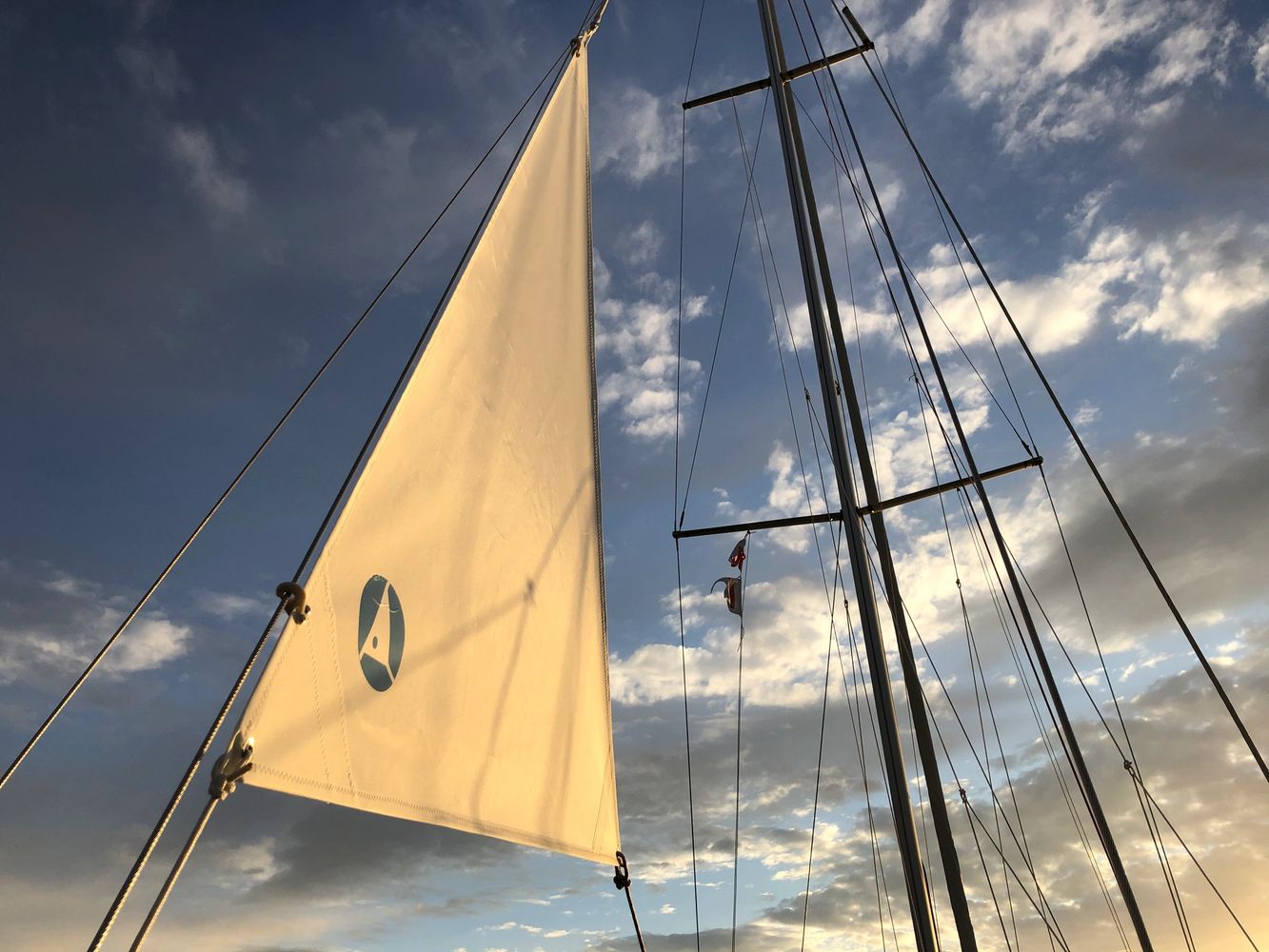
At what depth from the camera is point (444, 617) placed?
4043 millimetres

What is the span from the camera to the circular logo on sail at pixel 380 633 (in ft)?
11.0

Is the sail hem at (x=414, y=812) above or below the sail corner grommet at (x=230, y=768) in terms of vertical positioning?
above

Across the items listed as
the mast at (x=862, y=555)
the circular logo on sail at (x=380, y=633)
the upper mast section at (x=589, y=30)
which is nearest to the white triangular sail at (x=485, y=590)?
the circular logo on sail at (x=380, y=633)

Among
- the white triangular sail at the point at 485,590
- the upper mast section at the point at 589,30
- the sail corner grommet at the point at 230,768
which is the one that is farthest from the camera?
the upper mast section at the point at 589,30

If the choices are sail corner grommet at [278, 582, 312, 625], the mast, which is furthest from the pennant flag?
sail corner grommet at [278, 582, 312, 625]

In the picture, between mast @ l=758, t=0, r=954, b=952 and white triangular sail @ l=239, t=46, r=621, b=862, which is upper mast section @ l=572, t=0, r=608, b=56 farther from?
mast @ l=758, t=0, r=954, b=952

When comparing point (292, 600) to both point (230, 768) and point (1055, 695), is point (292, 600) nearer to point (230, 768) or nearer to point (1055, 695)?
point (230, 768)

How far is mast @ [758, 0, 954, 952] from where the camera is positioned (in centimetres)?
643

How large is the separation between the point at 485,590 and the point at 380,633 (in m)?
1.08

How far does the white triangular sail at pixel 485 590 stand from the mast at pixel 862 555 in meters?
2.61

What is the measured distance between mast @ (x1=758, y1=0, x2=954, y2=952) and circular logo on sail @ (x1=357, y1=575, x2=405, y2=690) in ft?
16.0

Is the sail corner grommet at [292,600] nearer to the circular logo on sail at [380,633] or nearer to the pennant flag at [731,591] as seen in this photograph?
the circular logo on sail at [380,633]

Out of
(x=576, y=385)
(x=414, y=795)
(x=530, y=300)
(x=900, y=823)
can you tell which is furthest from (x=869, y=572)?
(x=414, y=795)

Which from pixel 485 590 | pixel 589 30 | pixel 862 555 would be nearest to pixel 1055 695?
pixel 862 555
